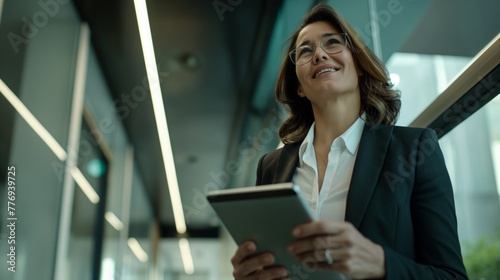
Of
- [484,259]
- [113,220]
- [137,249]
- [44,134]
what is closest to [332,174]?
[484,259]

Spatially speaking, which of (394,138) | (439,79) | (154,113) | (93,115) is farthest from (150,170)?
(394,138)

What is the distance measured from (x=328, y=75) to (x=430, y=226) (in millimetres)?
448

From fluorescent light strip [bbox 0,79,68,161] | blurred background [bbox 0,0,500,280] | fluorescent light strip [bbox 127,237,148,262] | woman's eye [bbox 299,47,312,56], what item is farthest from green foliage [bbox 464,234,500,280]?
fluorescent light strip [bbox 127,237,148,262]

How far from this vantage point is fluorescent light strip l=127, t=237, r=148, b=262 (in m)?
6.50

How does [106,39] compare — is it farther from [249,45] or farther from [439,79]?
[439,79]

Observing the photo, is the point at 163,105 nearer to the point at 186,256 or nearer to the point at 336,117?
the point at 336,117

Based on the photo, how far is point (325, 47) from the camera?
52.6 inches

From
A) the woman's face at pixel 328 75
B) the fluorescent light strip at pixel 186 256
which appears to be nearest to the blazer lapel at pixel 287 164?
the woman's face at pixel 328 75

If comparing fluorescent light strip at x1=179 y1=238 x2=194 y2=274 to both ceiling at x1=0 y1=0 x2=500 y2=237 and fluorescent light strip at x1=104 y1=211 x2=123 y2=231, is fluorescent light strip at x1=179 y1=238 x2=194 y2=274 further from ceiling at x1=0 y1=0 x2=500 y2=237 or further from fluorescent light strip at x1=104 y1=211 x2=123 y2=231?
fluorescent light strip at x1=104 y1=211 x2=123 y2=231

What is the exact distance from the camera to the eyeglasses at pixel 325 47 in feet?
4.34

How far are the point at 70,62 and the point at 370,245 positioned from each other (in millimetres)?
3046

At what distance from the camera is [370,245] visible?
2.95 feet

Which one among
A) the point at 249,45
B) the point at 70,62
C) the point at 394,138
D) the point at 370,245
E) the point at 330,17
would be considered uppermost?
the point at 249,45

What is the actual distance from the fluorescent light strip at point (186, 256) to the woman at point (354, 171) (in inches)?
352
